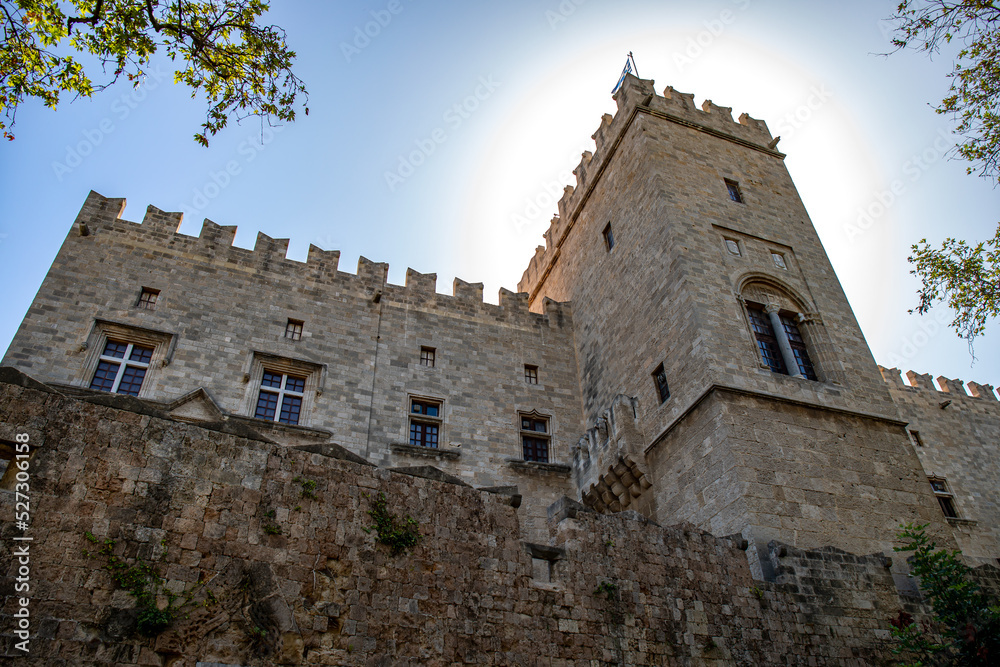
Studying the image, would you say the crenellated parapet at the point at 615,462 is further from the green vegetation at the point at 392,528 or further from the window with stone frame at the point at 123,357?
the window with stone frame at the point at 123,357

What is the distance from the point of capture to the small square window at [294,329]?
1590cm

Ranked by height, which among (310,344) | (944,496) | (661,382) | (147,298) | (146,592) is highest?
Result: (147,298)

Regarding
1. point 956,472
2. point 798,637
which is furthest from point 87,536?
point 956,472

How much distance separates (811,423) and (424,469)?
27.7 ft

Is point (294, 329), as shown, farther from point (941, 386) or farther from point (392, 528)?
point (941, 386)

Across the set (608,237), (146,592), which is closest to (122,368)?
(146,592)

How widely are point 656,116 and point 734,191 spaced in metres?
2.97

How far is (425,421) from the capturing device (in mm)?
15758

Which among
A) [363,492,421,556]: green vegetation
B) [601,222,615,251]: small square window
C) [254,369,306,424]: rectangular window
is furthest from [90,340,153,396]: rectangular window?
[601,222,615,251]: small square window

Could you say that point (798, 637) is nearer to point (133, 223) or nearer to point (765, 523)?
point (765, 523)

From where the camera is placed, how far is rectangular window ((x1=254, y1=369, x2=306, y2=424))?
1456 centimetres

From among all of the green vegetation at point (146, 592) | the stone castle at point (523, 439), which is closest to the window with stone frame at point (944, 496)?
the stone castle at point (523, 439)

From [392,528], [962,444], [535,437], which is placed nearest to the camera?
[392,528]

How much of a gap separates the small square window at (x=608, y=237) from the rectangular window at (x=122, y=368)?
11.6 m
